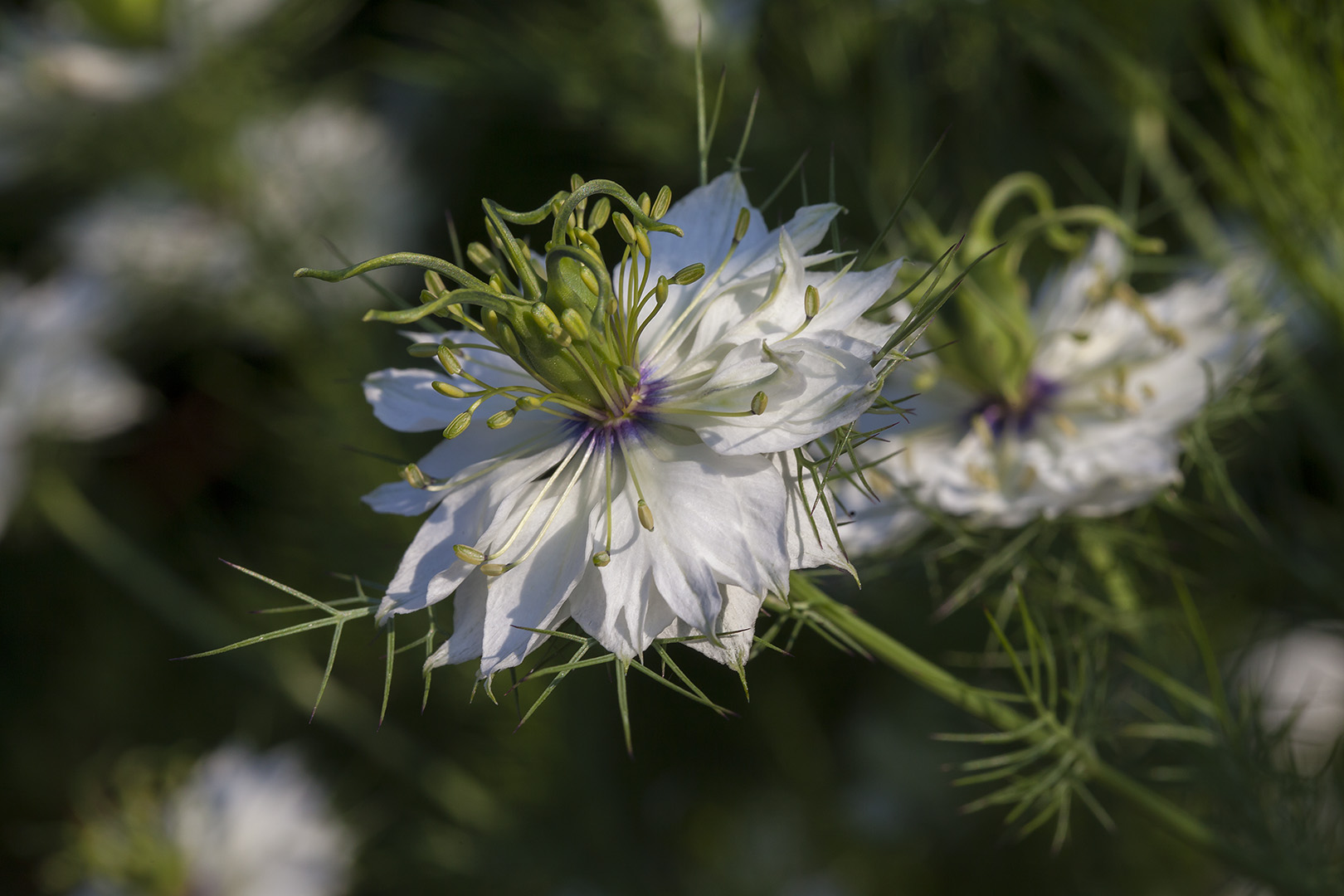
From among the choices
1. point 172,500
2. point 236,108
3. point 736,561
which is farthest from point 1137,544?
point 172,500

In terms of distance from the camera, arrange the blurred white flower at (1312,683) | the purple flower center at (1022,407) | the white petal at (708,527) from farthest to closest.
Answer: the blurred white flower at (1312,683)
the purple flower center at (1022,407)
the white petal at (708,527)

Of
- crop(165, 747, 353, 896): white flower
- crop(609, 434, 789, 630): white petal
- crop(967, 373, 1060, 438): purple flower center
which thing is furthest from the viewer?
crop(165, 747, 353, 896): white flower

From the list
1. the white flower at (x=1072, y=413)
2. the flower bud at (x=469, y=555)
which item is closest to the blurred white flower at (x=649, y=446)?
the flower bud at (x=469, y=555)

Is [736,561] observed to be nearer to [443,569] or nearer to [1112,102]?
[443,569]

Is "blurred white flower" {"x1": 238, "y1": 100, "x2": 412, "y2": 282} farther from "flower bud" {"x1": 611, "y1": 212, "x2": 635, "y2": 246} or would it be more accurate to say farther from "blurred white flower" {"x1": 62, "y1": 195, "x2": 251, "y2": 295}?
"flower bud" {"x1": 611, "y1": 212, "x2": 635, "y2": 246}

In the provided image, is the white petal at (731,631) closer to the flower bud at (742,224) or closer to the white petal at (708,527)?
the white petal at (708,527)

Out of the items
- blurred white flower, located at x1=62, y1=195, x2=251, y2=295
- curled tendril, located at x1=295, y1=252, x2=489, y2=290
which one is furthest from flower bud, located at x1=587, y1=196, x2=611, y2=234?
blurred white flower, located at x1=62, y1=195, x2=251, y2=295
